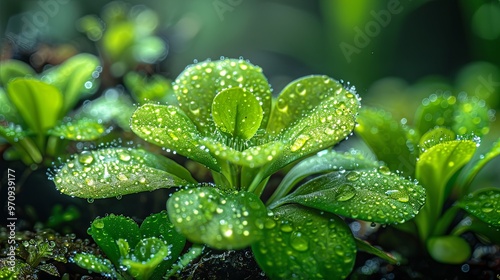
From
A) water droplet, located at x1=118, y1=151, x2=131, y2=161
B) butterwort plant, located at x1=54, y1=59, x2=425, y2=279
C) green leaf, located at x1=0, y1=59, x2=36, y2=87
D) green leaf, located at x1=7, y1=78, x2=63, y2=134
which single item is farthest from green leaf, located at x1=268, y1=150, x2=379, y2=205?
green leaf, located at x1=0, y1=59, x2=36, y2=87

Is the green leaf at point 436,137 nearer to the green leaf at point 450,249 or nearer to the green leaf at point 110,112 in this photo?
the green leaf at point 450,249

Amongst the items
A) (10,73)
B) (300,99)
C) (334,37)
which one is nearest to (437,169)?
(300,99)

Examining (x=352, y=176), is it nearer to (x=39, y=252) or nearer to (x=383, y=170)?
(x=383, y=170)

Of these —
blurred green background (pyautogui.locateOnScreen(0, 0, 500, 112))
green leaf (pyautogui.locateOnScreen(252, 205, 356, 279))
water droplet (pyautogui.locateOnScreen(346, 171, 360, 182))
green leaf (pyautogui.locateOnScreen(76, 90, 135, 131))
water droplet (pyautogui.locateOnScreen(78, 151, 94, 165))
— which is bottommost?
blurred green background (pyautogui.locateOnScreen(0, 0, 500, 112))

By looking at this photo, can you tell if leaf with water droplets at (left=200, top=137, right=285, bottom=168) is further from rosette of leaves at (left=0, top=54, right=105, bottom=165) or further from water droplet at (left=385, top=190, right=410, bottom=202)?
rosette of leaves at (left=0, top=54, right=105, bottom=165)

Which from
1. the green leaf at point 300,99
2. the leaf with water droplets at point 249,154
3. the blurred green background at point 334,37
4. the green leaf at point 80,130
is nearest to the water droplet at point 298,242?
the leaf with water droplets at point 249,154

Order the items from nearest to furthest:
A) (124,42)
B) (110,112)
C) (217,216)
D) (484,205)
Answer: (217,216)
(484,205)
(110,112)
(124,42)
